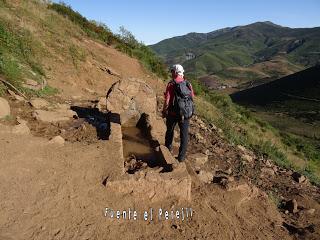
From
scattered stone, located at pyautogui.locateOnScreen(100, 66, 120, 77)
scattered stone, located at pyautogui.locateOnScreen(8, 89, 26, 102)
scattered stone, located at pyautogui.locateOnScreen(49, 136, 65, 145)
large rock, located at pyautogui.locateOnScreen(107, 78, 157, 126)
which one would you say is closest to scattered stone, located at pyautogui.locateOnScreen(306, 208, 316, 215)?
large rock, located at pyautogui.locateOnScreen(107, 78, 157, 126)

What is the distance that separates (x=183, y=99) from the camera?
265 inches

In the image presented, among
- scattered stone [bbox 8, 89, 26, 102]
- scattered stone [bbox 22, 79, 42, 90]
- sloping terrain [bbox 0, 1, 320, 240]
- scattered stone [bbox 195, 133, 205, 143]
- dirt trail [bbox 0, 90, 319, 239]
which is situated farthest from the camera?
scattered stone [bbox 22, 79, 42, 90]

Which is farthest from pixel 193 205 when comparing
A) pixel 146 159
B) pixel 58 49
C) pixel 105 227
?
pixel 58 49

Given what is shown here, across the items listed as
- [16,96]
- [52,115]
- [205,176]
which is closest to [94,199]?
[205,176]

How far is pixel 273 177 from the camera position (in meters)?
9.73

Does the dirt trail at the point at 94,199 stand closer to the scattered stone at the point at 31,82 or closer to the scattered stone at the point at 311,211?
the scattered stone at the point at 311,211

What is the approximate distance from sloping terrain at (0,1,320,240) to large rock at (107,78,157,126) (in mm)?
95

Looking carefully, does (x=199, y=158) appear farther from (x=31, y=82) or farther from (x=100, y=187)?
(x=31, y=82)

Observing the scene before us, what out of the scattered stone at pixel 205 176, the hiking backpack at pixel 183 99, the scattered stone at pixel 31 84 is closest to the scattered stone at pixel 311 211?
the scattered stone at pixel 205 176

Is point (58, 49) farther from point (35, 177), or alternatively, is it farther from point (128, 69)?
point (35, 177)

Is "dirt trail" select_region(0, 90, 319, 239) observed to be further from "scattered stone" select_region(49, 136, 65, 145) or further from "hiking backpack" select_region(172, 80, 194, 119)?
"hiking backpack" select_region(172, 80, 194, 119)

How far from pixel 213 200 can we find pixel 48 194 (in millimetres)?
2243

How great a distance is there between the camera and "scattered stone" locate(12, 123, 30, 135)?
7074mm

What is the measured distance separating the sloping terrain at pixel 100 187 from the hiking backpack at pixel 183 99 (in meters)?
0.88
